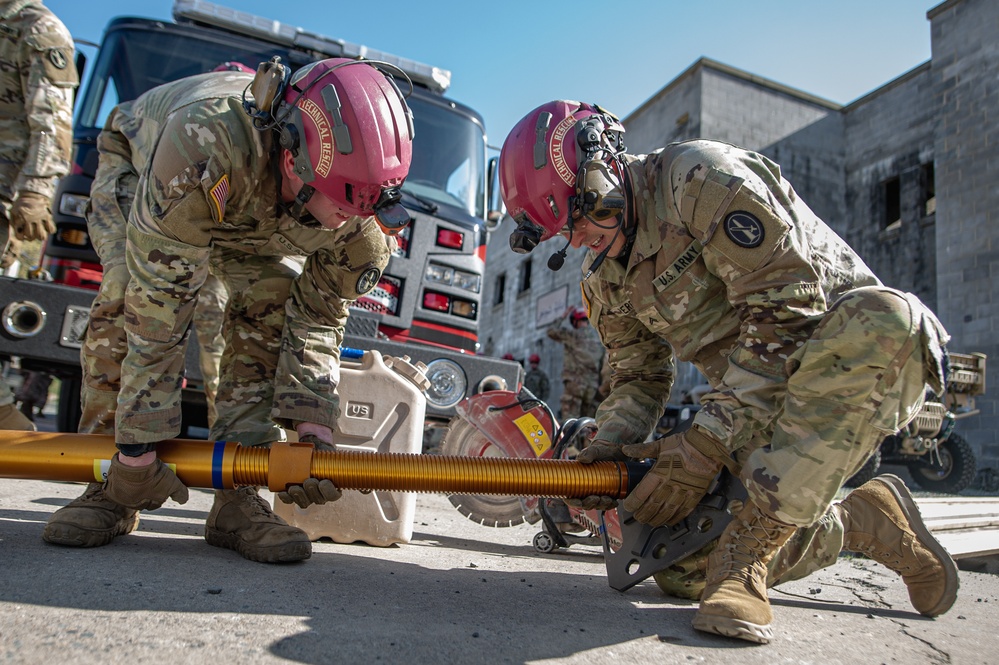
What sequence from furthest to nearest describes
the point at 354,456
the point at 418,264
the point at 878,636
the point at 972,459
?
the point at 972,459, the point at 418,264, the point at 354,456, the point at 878,636

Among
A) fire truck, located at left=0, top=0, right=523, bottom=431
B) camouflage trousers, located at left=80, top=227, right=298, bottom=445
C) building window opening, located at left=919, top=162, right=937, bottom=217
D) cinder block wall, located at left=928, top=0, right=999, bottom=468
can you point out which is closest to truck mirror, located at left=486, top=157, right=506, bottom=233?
fire truck, located at left=0, top=0, right=523, bottom=431

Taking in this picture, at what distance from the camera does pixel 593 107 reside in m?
2.80

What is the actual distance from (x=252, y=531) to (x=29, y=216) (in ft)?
8.14

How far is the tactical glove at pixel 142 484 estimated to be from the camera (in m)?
2.24

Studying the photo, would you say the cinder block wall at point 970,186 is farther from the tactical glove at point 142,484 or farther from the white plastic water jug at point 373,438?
the tactical glove at point 142,484

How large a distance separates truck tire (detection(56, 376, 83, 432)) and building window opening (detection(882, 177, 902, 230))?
15602mm

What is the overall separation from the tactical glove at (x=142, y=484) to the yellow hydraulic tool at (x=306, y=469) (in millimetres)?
50

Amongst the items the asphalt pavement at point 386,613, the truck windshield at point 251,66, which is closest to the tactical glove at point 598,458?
the asphalt pavement at point 386,613

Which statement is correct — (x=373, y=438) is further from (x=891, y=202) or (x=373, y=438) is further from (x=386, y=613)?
(x=891, y=202)

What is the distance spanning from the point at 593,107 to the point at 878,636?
198 centimetres

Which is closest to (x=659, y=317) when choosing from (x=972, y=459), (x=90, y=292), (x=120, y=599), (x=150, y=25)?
(x=120, y=599)

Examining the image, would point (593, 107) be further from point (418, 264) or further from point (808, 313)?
point (418, 264)

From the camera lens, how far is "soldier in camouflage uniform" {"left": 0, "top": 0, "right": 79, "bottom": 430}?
392 cm

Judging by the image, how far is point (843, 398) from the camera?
1999 millimetres
